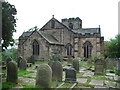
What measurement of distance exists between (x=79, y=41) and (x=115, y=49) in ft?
27.1

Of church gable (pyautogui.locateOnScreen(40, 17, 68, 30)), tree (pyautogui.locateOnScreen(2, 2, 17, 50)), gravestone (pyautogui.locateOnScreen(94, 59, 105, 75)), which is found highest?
church gable (pyautogui.locateOnScreen(40, 17, 68, 30))

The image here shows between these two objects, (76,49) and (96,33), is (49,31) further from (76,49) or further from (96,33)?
(96,33)

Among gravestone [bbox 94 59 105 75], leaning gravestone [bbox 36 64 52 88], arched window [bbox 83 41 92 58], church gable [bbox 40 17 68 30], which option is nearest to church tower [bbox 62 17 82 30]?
church gable [bbox 40 17 68 30]

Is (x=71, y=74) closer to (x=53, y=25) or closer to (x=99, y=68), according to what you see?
(x=99, y=68)

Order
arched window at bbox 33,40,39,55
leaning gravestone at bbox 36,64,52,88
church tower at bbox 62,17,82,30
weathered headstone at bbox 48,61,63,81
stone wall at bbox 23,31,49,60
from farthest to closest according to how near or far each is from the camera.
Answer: church tower at bbox 62,17,82,30 < arched window at bbox 33,40,39,55 < stone wall at bbox 23,31,49,60 < weathered headstone at bbox 48,61,63,81 < leaning gravestone at bbox 36,64,52,88

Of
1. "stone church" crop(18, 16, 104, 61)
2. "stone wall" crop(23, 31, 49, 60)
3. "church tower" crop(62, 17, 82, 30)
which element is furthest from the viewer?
"church tower" crop(62, 17, 82, 30)

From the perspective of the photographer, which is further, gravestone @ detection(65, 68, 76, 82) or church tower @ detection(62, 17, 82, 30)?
church tower @ detection(62, 17, 82, 30)

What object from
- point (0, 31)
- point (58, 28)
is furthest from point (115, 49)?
point (0, 31)

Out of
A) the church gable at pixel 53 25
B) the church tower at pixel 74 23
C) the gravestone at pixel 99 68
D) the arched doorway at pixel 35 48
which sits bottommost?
the gravestone at pixel 99 68

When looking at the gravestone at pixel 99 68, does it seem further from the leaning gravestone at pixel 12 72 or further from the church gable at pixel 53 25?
the church gable at pixel 53 25

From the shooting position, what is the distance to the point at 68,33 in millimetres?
29078

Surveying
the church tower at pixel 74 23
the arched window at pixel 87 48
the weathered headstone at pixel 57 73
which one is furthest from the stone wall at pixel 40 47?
the weathered headstone at pixel 57 73

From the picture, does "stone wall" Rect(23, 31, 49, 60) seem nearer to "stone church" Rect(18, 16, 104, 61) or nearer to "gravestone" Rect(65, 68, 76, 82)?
"stone church" Rect(18, 16, 104, 61)

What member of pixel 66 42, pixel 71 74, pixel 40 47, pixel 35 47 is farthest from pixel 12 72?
pixel 66 42
